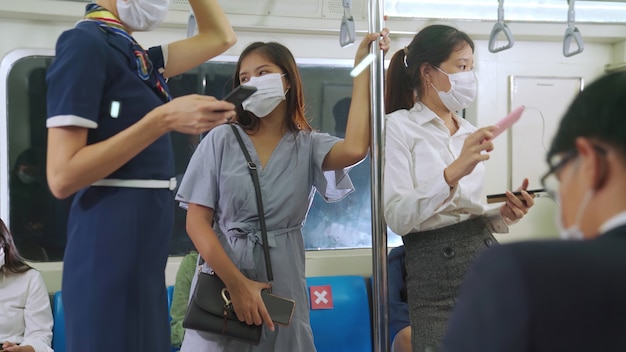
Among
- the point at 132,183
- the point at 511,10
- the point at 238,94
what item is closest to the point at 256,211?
the point at 238,94

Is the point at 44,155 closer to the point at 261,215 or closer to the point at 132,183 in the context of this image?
the point at 261,215

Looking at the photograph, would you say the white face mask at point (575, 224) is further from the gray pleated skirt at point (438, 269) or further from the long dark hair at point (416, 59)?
the long dark hair at point (416, 59)

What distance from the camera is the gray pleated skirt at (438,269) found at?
1.69 metres

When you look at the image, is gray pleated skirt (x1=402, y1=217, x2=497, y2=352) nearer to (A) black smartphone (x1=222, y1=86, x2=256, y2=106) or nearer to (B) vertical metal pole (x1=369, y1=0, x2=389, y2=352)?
(B) vertical metal pole (x1=369, y1=0, x2=389, y2=352)

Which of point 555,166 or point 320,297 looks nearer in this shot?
point 555,166

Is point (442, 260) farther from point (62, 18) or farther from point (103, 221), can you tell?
point (62, 18)

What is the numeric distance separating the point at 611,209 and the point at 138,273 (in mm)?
902

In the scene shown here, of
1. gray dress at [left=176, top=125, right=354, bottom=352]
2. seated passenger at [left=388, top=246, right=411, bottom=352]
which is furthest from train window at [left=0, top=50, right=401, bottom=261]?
gray dress at [left=176, top=125, right=354, bottom=352]

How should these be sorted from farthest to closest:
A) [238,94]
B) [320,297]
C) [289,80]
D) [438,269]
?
[320,297] → [289,80] → [438,269] → [238,94]

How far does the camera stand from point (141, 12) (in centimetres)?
128

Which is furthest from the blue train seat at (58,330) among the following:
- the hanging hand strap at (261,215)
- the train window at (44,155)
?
the hanging hand strap at (261,215)

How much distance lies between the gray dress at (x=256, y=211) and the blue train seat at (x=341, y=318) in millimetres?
1303

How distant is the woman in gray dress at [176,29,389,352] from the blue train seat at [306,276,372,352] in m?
1.30

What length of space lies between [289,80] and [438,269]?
2.27 feet
